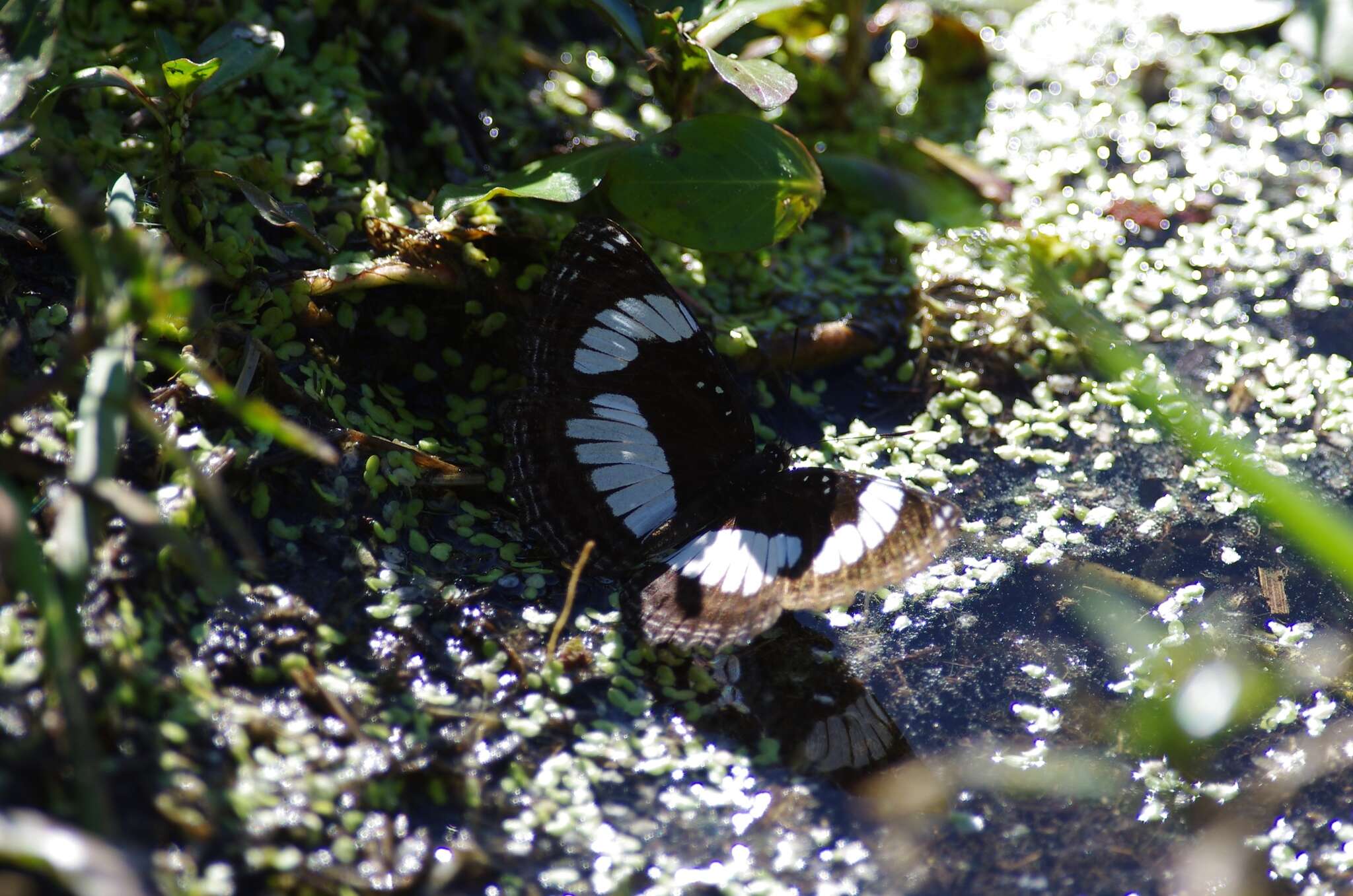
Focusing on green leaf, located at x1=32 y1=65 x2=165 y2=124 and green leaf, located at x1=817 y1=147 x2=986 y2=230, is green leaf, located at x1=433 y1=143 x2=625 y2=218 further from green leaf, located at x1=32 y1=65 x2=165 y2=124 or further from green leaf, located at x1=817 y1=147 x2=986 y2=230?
green leaf, located at x1=817 y1=147 x2=986 y2=230

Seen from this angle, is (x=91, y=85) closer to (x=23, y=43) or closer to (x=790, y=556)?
(x=23, y=43)

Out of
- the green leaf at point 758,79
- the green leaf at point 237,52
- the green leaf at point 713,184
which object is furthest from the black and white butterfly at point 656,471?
the green leaf at point 237,52

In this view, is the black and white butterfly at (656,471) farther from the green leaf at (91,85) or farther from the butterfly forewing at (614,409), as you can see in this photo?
the green leaf at (91,85)

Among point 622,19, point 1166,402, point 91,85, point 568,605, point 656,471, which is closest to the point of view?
point 568,605

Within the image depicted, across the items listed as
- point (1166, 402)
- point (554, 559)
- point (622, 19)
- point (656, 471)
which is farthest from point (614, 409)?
point (1166, 402)

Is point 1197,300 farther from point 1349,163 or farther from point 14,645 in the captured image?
point 14,645

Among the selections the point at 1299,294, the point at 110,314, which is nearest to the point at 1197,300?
the point at 1299,294
